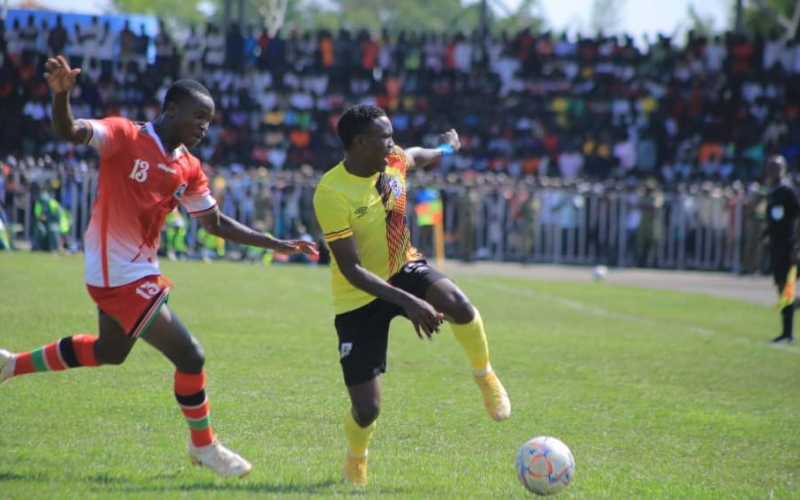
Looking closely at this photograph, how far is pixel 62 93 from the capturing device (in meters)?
4.97

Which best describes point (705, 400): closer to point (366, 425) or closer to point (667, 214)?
point (366, 425)

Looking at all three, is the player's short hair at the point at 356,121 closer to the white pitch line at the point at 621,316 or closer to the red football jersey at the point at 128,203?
the red football jersey at the point at 128,203

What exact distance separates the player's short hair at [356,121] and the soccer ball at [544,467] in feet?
6.26

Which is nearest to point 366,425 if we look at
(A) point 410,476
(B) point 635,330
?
(A) point 410,476

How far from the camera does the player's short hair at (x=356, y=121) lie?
5.85 m

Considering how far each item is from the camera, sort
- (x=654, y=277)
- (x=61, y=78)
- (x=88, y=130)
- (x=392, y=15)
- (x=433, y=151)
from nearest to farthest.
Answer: (x=61, y=78) < (x=88, y=130) < (x=433, y=151) < (x=654, y=277) < (x=392, y=15)

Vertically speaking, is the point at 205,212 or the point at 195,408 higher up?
the point at 205,212

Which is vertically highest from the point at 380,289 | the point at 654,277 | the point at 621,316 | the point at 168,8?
the point at 168,8

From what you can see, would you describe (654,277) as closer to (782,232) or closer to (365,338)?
(782,232)

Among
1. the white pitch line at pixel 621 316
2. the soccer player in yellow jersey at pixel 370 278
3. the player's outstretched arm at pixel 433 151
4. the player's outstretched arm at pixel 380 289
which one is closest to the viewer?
the player's outstretched arm at pixel 380 289

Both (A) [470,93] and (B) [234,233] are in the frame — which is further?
(A) [470,93]

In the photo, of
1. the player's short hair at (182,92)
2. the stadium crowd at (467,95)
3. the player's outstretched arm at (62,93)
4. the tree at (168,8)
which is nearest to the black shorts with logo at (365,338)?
the player's short hair at (182,92)

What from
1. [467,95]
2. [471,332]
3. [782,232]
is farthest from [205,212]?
[467,95]

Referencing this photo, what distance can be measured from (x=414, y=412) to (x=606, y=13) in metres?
82.4
